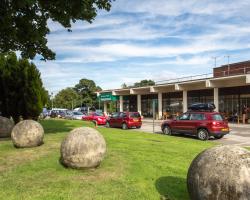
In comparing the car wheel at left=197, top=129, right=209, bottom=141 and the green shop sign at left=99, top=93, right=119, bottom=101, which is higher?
the green shop sign at left=99, top=93, right=119, bottom=101

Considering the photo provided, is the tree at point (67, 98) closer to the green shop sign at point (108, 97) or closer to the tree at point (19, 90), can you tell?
the green shop sign at point (108, 97)

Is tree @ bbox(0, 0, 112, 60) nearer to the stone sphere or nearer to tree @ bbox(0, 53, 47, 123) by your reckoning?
the stone sphere

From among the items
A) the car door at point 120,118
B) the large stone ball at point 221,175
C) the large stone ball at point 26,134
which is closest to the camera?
the large stone ball at point 221,175

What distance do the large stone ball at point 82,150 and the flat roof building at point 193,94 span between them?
88.3 feet

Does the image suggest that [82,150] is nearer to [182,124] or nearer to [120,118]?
[182,124]

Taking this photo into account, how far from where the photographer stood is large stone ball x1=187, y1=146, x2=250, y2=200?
5.53m

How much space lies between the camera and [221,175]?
570 centimetres

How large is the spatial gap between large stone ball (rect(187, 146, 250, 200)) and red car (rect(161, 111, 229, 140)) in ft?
49.5

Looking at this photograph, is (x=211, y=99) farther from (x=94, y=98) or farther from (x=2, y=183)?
(x=94, y=98)

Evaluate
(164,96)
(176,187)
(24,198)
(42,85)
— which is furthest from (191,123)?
(164,96)

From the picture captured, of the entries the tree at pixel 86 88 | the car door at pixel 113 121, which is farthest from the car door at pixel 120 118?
the tree at pixel 86 88

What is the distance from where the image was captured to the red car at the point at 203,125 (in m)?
20.9

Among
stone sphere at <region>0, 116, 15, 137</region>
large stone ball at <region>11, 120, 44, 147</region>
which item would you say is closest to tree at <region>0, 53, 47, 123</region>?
stone sphere at <region>0, 116, 15, 137</region>

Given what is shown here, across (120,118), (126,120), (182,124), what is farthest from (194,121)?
(120,118)
